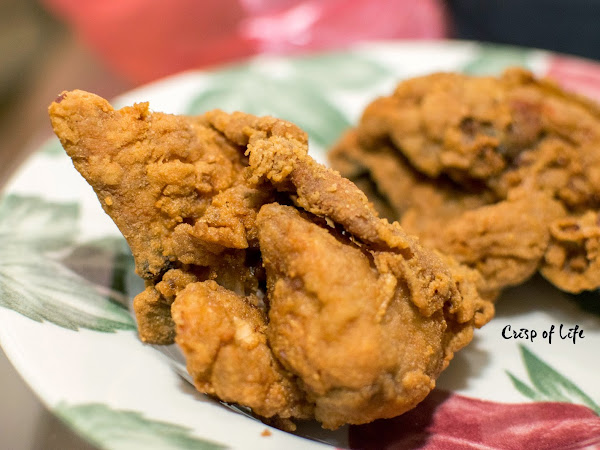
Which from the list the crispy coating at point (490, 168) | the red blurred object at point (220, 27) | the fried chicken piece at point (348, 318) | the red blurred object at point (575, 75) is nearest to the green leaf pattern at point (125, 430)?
the fried chicken piece at point (348, 318)

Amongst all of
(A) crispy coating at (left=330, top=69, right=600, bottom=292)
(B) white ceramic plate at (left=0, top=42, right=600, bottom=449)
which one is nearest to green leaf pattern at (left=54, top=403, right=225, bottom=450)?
(B) white ceramic plate at (left=0, top=42, right=600, bottom=449)

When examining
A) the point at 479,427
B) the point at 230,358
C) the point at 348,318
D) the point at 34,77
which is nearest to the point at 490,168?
the point at 479,427

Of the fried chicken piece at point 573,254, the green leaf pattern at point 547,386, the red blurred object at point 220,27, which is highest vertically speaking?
the red blurred object at point 220,27

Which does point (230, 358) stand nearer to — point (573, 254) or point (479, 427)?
point (479, 427)

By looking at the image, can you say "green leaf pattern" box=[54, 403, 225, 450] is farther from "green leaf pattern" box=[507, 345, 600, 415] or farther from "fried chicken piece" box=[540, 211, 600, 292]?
"fried chicken piece" box=[540, 211, 600, 292]

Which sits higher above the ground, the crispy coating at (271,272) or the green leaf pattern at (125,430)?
the crispy coating at (271,272)

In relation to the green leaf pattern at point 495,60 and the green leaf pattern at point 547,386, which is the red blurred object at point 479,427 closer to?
the green leaf pattern at point 547,386
